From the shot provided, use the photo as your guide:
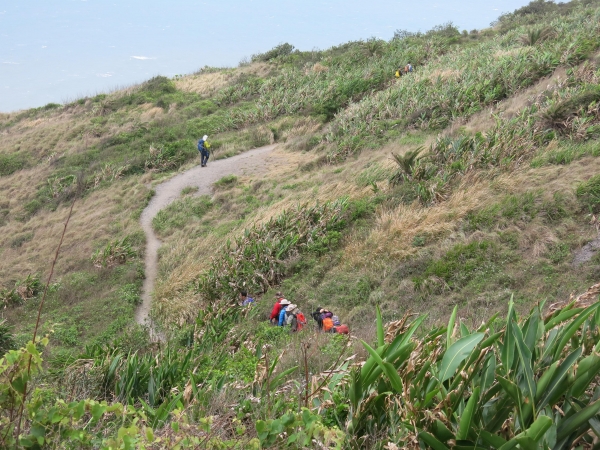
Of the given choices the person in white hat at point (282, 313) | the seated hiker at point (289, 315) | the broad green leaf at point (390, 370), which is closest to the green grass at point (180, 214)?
the person in white hat at point (282, 313)

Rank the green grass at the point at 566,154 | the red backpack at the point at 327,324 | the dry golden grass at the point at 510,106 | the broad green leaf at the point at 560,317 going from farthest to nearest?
the dry golden grass at the point at 510,106, the green grass at the point at 566,154, the red backpack at the point at 327,324, the broad green leaf at the point at 560,317

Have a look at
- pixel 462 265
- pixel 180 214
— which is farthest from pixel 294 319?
pixel 180 214

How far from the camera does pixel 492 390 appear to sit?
2840mm

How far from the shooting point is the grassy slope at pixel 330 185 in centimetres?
883

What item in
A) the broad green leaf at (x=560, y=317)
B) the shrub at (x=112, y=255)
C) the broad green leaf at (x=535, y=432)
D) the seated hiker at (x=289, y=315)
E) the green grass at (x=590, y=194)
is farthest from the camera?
the shrub at (x=112, y=255)

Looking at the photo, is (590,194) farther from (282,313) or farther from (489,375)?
Result: (489,375)

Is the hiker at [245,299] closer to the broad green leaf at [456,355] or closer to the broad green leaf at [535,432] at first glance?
the broad green leaf at [456,355]

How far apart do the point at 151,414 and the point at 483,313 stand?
16.0 feet

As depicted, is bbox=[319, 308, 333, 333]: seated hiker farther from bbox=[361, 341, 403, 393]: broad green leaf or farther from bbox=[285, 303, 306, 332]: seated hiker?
bbox=[361, 341, 403, 393]: broad green leaf

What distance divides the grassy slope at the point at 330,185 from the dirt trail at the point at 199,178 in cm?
47

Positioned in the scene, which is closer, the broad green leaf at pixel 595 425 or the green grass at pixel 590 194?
the broad green leaf at pixel 595 425

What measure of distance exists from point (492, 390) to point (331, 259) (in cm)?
789

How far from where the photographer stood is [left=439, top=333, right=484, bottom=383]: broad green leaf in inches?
114

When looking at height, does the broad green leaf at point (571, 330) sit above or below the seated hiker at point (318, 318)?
above
